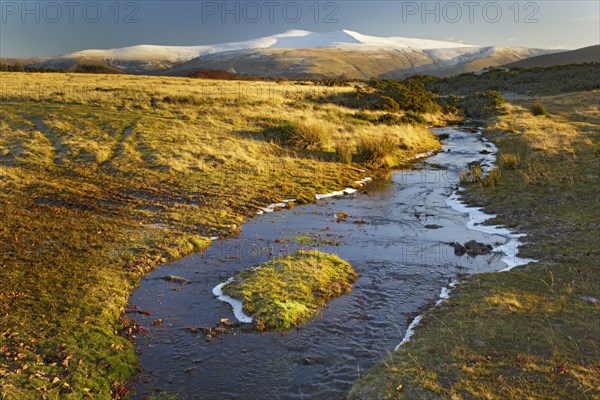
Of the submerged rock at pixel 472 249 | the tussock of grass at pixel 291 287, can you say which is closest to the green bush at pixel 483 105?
the submerged rock at pixel 472 249

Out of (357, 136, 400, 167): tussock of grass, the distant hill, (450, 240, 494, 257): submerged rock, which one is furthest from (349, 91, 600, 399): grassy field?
the distant hill

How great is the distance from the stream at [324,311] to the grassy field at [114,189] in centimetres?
75

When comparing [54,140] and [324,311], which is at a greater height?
[54,140]

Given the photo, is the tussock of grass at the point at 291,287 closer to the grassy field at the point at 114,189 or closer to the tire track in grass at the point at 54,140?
the grassy field at the point at 114,189

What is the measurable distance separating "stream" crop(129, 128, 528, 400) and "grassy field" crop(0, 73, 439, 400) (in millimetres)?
746

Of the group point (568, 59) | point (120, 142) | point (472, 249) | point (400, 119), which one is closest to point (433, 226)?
point (472, 249)

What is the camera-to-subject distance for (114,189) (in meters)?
19.6

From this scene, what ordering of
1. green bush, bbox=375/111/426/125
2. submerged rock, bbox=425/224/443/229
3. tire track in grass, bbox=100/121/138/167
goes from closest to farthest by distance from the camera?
submerged rock, bbox=425/224/443/229
tire track in grass, bbox=100/121/138/167
green bush, bbox=375/111/426/125

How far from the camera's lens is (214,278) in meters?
12.4

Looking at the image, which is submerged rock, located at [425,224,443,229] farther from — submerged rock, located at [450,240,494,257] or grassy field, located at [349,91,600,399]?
submerged rock, located at [450,240,494,257]

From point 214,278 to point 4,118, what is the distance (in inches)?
948

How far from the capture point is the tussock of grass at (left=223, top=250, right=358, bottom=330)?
1032cm

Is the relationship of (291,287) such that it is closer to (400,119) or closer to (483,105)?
(400,119)

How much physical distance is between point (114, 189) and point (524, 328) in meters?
16.1
